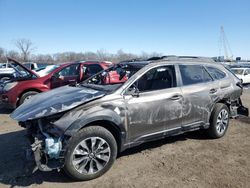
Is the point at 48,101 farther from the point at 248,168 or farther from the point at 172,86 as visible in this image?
the point at 248,168

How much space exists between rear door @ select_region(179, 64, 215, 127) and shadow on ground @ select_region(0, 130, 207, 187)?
76cm

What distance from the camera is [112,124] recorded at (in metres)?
4.07

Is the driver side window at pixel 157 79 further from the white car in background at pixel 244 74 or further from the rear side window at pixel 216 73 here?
the white car in background at pixel 244 74

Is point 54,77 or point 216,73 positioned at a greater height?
point 216,73

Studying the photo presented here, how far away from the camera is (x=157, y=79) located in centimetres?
481

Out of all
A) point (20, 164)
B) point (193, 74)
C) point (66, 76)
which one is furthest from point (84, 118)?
point (66, 76)

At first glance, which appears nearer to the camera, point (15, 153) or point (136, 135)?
point (136, 135)

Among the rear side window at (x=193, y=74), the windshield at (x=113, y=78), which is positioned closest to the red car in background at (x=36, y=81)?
the windshield at (x=113, y=78)

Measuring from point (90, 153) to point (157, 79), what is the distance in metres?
1.84

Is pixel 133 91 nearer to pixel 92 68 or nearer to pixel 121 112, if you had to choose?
pixel 121 112

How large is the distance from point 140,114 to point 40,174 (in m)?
1.81

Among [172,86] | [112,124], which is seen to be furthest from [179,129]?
[112,124]

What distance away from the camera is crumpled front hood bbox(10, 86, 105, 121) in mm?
3736

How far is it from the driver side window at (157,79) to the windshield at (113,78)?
21 centimetres
